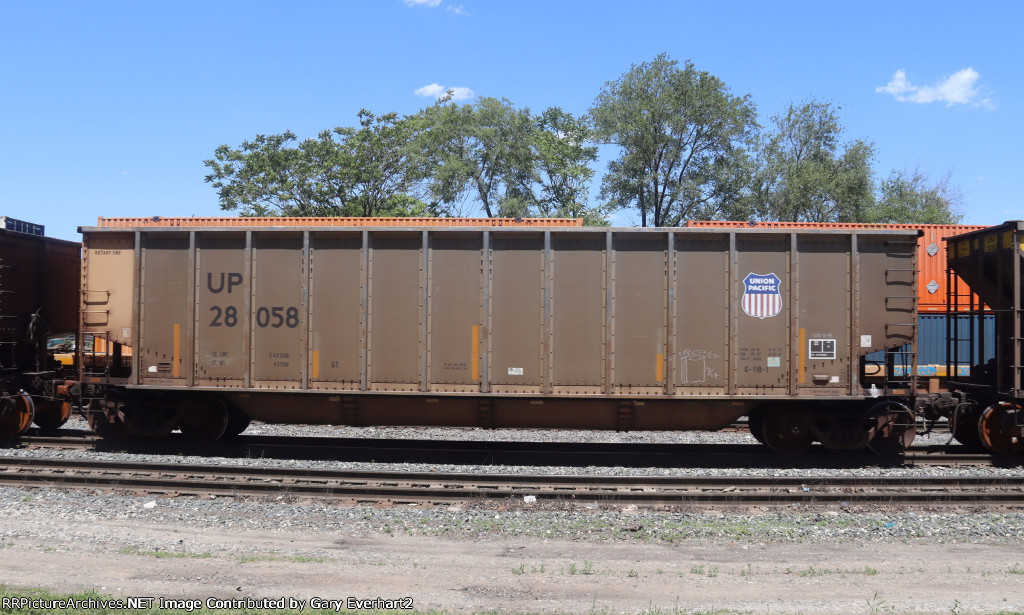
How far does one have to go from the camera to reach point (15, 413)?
38.7ft

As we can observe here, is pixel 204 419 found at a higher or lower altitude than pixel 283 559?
higher

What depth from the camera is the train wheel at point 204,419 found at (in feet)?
37.6

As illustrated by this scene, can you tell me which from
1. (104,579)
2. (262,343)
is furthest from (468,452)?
(104,579)

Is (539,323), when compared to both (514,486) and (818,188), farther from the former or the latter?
(818,188)

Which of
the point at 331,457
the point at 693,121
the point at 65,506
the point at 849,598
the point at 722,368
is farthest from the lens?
the point at 693,121

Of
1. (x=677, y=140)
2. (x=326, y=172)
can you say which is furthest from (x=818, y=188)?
(x=326, y=172)

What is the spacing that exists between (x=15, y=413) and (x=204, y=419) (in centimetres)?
340

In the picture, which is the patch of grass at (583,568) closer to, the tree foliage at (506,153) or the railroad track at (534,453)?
the railroad track at (534,453)

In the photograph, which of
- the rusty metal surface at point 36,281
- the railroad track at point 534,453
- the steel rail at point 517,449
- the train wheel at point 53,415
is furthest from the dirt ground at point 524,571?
the rusty metal surface at point 36,281

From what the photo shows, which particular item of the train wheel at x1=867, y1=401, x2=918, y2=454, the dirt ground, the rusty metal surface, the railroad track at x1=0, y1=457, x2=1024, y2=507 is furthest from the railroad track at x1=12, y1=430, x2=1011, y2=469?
the dirt ground

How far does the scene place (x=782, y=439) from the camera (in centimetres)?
1091

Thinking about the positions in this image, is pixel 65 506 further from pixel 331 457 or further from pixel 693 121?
pixel 693 121

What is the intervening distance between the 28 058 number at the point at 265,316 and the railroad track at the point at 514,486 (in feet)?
7.59

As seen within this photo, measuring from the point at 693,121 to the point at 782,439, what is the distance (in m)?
37.1
